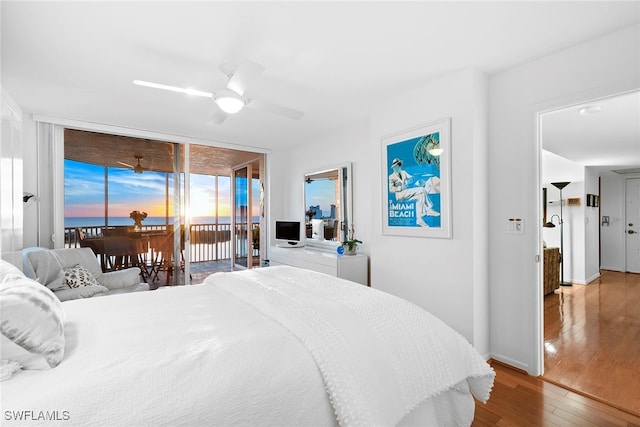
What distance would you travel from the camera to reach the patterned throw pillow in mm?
2867

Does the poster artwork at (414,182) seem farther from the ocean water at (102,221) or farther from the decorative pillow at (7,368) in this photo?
the ocean water at (102,221)

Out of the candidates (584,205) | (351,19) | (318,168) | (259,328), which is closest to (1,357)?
(259,328)

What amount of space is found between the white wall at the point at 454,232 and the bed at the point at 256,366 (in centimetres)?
104

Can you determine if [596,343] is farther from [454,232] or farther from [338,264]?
[338,264]

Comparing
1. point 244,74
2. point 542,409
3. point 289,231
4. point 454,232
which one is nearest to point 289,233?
point 289,231

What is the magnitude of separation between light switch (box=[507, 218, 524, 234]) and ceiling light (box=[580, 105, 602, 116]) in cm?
150

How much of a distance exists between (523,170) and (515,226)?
449 mm

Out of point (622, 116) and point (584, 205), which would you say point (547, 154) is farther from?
point (622, 116)

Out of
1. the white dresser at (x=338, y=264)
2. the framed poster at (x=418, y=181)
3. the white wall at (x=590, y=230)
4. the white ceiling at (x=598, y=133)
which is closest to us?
the framed poster at (x=418, y=181)

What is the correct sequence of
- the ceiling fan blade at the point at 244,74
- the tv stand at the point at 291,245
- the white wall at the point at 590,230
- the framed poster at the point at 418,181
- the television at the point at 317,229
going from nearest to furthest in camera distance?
the ceiling fan blade at the point at 244,74 → the framed poster at the point at 418,181 → the television at the point at 317,229 → the tv stand at the point at 291,245 → the white wall at the point at 590,230

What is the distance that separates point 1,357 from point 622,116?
198 inches

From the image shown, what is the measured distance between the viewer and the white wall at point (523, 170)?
2.13 m

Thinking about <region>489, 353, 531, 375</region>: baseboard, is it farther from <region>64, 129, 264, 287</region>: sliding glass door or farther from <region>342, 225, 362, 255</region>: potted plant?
<region>64, 129, 264, 287</region>: sliding glass door

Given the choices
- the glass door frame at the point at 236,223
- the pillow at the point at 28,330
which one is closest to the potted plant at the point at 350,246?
the glass door frame at the point at 236,223
